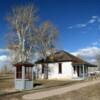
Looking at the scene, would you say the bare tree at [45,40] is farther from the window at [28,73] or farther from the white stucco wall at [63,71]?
the window at [28,73]

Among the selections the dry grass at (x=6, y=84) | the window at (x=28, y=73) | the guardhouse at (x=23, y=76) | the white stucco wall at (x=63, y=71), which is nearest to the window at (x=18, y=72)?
the guardhouse at (x=23, y=76)

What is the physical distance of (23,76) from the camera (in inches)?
917

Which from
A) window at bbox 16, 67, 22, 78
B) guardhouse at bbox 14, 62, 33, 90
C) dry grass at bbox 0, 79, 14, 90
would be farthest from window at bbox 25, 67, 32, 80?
dry grass at bbox 0, 79, 14, 90

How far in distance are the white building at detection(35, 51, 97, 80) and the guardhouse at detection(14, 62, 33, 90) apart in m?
18.6

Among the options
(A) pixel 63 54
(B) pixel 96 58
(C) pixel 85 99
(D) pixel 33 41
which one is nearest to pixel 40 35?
(D) pixel 33 41

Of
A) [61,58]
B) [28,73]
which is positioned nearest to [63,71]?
[61,58]

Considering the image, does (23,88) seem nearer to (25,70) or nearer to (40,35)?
(25,70)

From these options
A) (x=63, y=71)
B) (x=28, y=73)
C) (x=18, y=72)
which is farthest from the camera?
(x=63, y=71)

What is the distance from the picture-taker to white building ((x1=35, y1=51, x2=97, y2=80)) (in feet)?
139

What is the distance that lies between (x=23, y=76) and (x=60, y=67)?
67.1 feet

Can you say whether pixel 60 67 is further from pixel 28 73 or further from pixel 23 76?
pixel 23 76

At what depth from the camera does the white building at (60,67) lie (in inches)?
1668

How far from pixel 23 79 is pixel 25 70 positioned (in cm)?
106

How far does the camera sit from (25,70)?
2395cm
